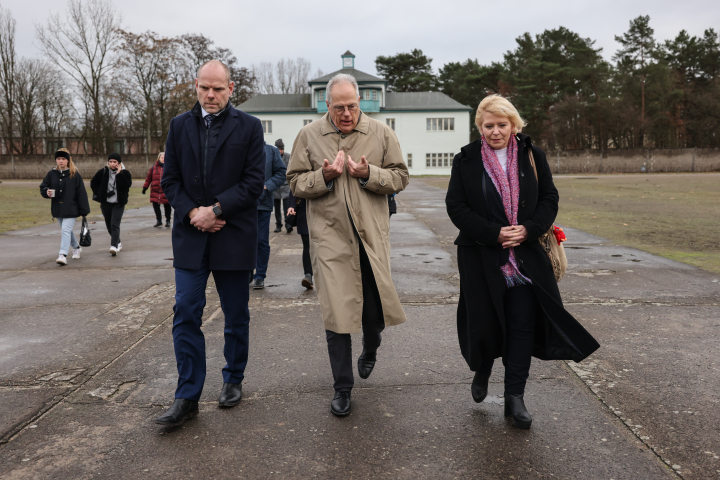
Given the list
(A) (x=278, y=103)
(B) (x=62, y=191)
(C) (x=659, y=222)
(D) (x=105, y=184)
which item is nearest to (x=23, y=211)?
(D) (x=105, y=184)

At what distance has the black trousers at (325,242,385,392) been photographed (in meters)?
3.54

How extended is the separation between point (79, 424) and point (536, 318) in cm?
267

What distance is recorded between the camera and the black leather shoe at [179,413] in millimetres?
3221

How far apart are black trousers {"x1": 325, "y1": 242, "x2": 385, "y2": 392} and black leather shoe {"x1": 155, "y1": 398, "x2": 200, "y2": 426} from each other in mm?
836

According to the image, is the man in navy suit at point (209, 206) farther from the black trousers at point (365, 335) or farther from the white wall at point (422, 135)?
the white wall at point (422, 135)

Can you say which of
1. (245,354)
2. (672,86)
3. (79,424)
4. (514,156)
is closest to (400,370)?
(245,354)

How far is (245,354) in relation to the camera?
Answer: 148 inches

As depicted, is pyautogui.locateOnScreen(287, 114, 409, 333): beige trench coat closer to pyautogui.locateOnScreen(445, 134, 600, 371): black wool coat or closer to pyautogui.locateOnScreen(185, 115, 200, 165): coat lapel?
pyautogui.locateOnScreen(445, 134, 600, 371): black wool coat

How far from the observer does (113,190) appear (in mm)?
10312

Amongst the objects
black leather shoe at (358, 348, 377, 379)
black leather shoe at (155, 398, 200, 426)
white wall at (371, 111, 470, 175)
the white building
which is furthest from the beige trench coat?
white wall at (371, 111, 470, 175)

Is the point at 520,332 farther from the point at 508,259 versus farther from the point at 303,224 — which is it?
the point at 303,224

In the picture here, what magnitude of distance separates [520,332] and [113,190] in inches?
347

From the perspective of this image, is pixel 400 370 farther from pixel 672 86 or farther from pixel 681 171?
pixel 672 86

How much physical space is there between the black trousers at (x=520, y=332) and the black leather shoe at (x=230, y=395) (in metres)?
1.63
